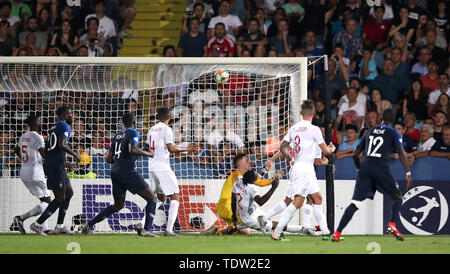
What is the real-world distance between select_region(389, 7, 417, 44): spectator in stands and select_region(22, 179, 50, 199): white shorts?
8598mm

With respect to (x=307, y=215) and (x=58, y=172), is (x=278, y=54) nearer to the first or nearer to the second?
(x=307, y=215)

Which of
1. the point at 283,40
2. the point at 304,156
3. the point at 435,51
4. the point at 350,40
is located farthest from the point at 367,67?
the point at 304,156

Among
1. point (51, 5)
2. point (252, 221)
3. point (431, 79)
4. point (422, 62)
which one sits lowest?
point (252, 221)

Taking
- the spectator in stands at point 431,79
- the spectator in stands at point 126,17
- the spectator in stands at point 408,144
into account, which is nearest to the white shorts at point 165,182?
the spectator in stands at point 408,144

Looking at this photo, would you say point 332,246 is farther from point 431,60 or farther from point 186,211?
point 431,60

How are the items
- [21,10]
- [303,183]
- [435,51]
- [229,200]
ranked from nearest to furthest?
[303,183], [229,200], [435,51], [21,10]

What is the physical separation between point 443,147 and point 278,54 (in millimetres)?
4386

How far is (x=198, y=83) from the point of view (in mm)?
15031

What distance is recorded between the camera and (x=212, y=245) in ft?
36.5

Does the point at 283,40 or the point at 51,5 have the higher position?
the point at 51,5

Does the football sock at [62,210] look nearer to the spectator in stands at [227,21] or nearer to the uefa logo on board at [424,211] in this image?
the uefa logo on board at [424,211]

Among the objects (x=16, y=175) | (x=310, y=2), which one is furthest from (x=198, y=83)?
(x=310, y=2)

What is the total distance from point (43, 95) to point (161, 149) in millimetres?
3589

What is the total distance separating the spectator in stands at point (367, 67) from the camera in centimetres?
1783
